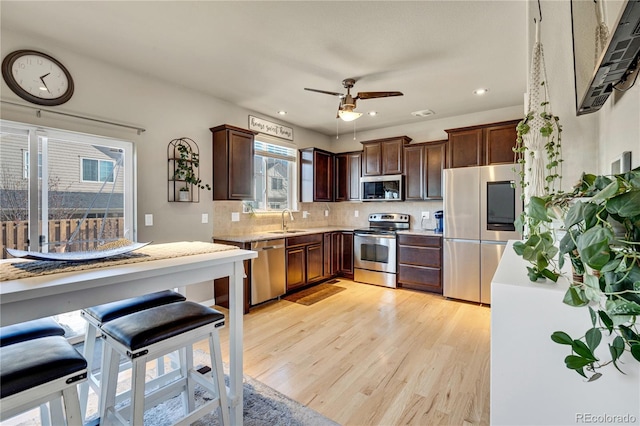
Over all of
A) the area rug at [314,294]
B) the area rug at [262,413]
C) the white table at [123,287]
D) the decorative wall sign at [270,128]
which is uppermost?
the decorative wall sign at [270,128]

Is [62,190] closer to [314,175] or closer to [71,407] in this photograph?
[71,407]

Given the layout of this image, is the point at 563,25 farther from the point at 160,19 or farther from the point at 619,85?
the point at 160,19

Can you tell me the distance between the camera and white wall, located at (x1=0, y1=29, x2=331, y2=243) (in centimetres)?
259

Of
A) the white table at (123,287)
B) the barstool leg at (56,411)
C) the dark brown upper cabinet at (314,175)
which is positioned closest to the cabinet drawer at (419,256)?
the dark brown upper cabinet at (314,175)

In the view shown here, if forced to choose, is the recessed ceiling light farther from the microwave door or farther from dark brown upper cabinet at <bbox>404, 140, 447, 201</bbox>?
Result: the microwave door

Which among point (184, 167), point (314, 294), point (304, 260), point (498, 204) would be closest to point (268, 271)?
point (304, 260)

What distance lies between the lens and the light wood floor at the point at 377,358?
1.90 metres

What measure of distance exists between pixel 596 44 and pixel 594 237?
1.14 meters

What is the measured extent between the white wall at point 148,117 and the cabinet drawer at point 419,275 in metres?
2.83

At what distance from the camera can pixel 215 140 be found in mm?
3783

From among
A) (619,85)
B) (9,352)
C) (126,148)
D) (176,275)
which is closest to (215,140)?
(126,148)

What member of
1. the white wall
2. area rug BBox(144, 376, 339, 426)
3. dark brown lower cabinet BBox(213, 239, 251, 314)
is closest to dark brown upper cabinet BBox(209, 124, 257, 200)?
the white wall

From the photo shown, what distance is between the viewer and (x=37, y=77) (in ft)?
8.14

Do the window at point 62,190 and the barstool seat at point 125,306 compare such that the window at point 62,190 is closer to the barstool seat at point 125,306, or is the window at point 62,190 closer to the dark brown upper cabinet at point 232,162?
the barstool seat at point 125,306
